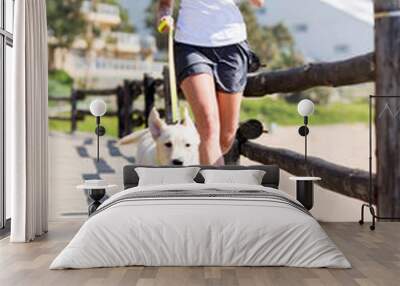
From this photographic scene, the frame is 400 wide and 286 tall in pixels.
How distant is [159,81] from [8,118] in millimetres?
1680

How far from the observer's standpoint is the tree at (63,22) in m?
7.39

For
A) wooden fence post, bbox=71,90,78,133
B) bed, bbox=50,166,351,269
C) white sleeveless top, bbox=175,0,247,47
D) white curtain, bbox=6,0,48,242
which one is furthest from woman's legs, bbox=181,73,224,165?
bed, bbox=50,166,351,269

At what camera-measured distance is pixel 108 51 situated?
24.5ft

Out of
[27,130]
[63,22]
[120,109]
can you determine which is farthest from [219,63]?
[27,130]

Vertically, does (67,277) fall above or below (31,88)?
below

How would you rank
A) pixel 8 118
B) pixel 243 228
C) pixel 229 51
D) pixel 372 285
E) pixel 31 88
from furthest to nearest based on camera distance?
pixel 229 51, pixel 8 118, pixel 31 88, pixel 243 228, pixel 372 285

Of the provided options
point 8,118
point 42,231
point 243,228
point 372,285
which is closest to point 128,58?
point 8,118

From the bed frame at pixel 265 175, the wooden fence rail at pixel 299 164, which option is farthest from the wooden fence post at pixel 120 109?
the wooden fence rail at pixel 299 164

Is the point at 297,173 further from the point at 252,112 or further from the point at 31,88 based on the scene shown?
the point at 31,88

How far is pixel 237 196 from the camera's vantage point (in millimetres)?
5168

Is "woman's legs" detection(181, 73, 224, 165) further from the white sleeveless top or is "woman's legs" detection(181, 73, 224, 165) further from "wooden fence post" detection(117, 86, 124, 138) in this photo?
"wooden fence post" detection(117, 86, 124, 138)

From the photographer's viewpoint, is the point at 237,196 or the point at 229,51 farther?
the point at 229,51

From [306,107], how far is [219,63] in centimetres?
106

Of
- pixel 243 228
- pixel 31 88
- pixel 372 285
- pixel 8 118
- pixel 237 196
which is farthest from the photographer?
pixel 8 118
